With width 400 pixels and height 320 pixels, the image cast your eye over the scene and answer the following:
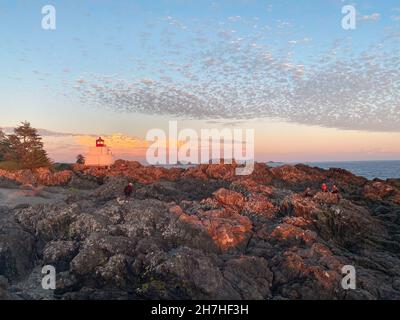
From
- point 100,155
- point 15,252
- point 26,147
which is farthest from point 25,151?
point 15,252

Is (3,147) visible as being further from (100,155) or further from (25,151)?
(100,155)

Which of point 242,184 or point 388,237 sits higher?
point 242,184

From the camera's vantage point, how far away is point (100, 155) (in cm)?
4847

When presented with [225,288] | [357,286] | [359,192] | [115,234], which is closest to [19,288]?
[115,234]

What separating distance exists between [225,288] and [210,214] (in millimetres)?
7730

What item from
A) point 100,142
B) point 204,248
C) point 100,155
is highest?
point 100,142

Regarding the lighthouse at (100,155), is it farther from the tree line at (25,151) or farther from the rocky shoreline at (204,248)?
the rocky shoreline at (204,248)

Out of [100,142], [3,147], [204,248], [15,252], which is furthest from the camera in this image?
[3,147]

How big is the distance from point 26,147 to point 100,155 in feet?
45.2

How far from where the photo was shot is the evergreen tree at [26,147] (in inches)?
2073

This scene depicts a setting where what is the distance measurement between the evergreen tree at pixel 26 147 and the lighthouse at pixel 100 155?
8.79 m

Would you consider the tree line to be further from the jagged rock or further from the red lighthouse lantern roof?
the jagged rock

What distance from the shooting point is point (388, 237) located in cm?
2305
